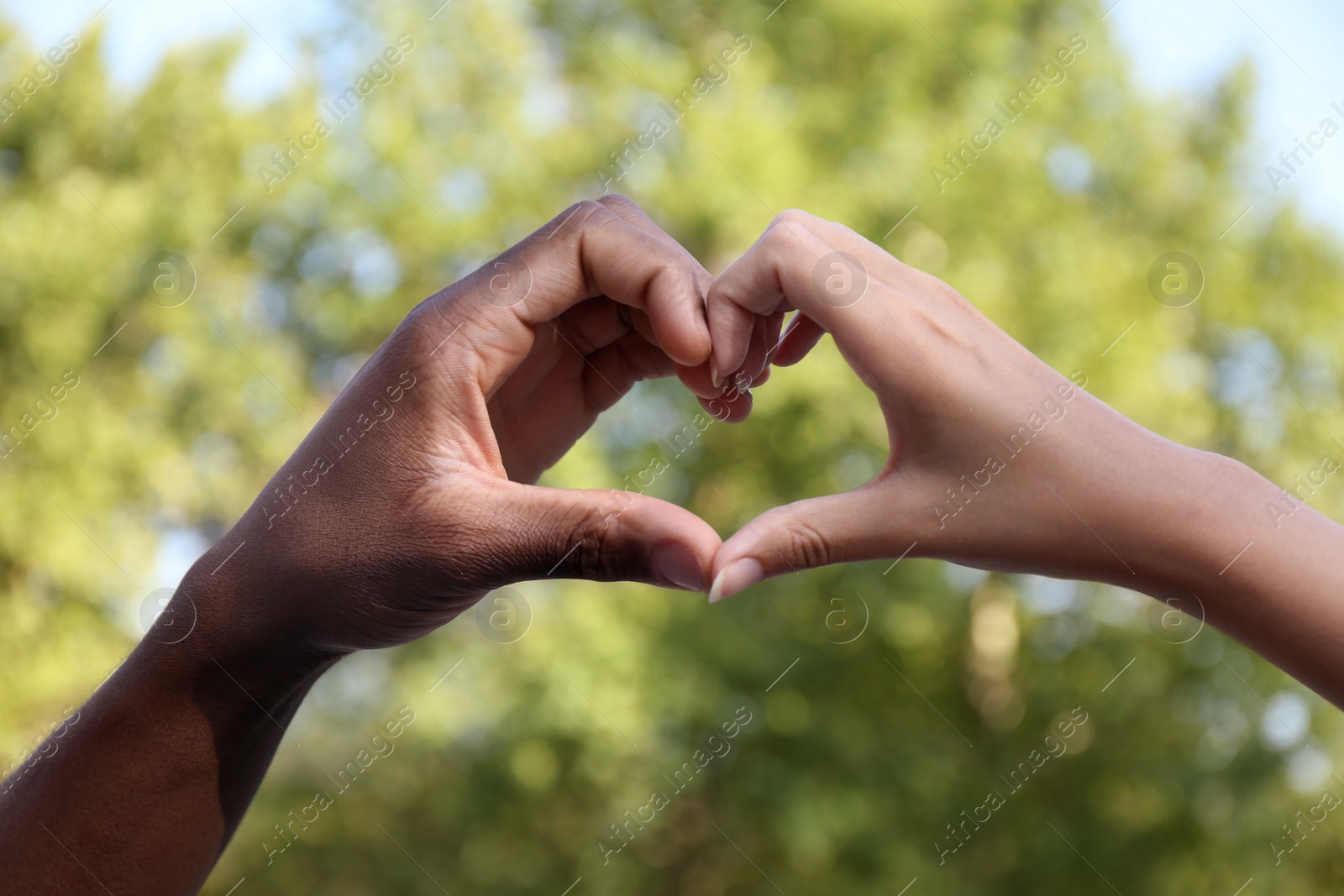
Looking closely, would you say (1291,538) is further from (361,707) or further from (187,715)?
(361,707)

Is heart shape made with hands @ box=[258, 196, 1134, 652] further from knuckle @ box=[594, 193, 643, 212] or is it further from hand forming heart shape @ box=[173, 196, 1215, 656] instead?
knuckle @ box=[594, 193, 643, 212]

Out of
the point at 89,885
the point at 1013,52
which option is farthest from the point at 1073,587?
the point at 89,885

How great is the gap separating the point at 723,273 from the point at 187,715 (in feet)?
4.20

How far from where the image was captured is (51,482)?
10000 millimetres

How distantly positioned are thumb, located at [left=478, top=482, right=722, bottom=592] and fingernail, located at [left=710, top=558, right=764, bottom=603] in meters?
0.02

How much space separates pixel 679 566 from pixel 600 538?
0.14 m

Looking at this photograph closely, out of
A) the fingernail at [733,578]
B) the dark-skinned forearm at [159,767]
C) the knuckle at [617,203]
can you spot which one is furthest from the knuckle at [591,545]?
the knuckle at [617,203]

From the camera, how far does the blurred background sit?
9047 mm

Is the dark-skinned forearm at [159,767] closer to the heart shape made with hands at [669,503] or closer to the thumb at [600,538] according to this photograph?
the heart shape made with hands at [669,503]

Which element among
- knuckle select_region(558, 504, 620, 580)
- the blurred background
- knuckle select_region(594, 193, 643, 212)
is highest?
knuckle select_region(594, 193, 643, 212)

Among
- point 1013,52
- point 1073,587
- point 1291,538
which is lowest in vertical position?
point 1073,587

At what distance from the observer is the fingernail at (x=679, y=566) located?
1.66 metres

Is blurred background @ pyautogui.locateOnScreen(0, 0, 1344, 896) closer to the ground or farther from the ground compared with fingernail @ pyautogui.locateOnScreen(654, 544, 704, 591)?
closer to the ground

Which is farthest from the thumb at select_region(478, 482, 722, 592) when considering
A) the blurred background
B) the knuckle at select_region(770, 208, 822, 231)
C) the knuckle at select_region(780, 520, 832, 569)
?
the blurred background
